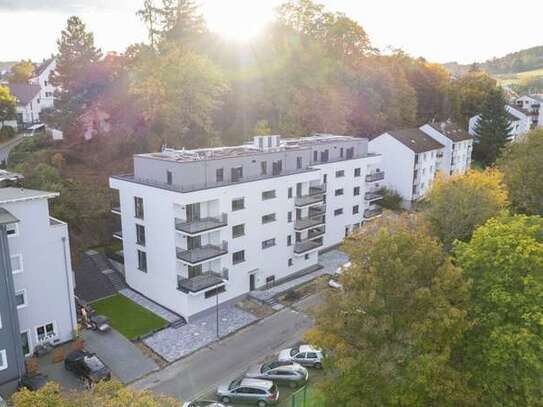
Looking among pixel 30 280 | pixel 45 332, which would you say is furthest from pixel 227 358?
pixel 30 280

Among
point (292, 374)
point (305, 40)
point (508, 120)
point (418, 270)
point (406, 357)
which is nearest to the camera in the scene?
point (406, 357)

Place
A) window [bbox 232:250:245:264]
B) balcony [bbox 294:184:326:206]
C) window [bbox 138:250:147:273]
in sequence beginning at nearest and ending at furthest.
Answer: window [bbox 232:250:245:264] < window [bbox 138:250:147:273] < balcony [bbox 294:184:326:206]

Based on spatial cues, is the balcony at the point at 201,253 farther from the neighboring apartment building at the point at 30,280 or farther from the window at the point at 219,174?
the neighboring apartment building at the point at 30,280

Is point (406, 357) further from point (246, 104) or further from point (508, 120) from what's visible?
point (508, 120)

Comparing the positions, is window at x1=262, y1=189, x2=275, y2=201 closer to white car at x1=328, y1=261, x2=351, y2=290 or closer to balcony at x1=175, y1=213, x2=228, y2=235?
balcony at x1=175, y1=213, x2=228, y2=235

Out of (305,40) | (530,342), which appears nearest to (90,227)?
(530,342)

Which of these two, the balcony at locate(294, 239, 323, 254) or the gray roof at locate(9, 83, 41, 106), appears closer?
the balcony at locate(294, 239, 323, 254)

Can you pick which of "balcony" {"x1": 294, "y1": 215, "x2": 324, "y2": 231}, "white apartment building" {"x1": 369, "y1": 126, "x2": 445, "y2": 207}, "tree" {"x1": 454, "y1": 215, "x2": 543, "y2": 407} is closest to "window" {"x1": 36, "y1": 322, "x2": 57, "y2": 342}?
"balcony" {"x1": 294, "y1": 215, "x2": 324, "y2": 231}
